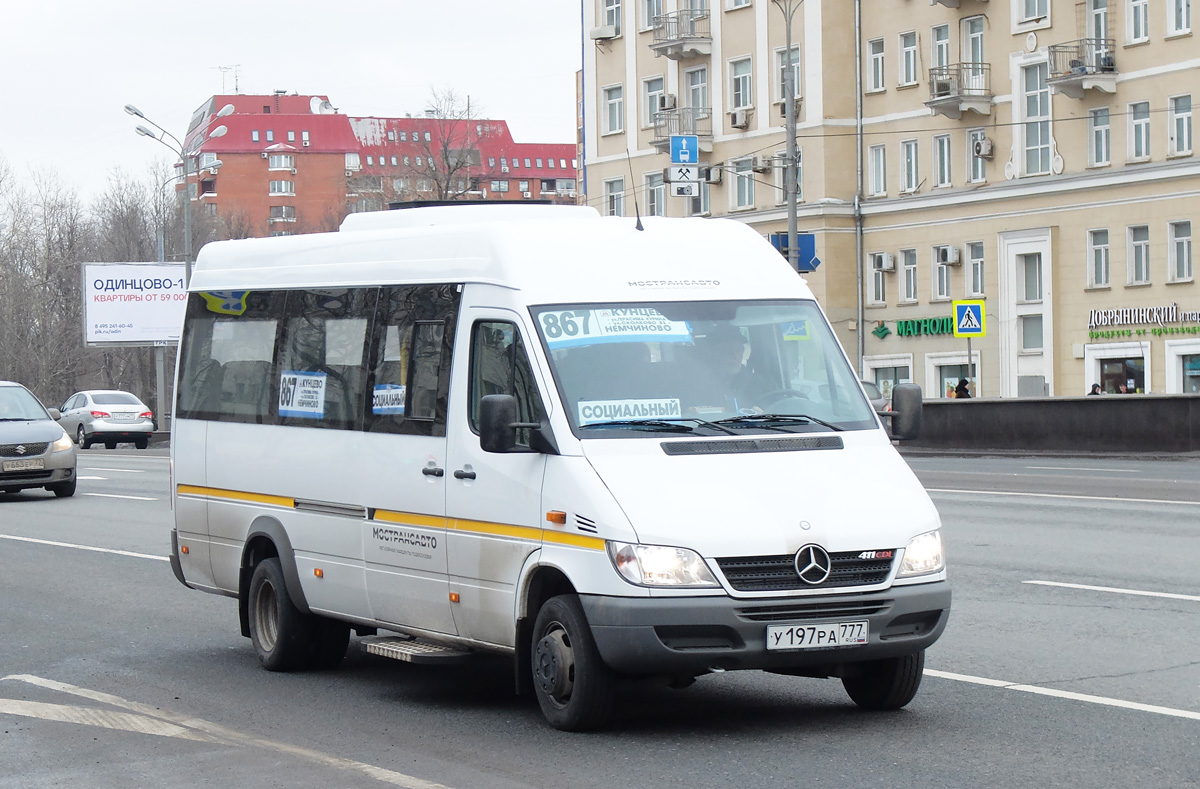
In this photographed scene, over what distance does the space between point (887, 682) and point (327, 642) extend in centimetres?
342

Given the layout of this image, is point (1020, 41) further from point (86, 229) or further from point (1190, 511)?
point (86, 229)

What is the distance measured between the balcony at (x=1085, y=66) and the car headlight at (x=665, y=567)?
139 ft

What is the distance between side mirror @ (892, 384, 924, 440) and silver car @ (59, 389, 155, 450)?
147 ft

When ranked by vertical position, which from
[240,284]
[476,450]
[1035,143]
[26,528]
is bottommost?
[26,528]

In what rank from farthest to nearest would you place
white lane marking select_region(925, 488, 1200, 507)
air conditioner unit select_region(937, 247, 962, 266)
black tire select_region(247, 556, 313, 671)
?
air conditioner unit select_region(937, 247, 962, 266) → white lane marking select_region(925, 488, 1200, 507) → black tire select_region(247, 556, 313, 671)

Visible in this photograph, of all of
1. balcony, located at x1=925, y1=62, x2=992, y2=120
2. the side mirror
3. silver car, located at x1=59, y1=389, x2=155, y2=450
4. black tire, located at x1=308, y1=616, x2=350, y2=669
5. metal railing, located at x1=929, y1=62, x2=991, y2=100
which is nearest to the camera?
the side mirror

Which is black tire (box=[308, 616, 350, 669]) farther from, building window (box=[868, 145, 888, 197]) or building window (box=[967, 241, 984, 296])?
building window (box=[868, 145, 888, 197])

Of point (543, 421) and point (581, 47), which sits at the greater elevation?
point (581, 47)

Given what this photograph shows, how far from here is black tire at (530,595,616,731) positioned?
737 cm

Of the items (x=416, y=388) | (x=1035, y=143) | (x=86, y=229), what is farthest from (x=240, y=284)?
(x=86, y=229)

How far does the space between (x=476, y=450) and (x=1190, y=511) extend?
1227cm

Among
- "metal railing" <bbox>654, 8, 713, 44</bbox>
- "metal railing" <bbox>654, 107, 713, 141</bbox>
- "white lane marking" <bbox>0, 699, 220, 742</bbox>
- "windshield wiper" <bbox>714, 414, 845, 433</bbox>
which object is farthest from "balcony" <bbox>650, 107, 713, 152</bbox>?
"windshield wiper" <bbox>714, 414, 845, 433</bbox>

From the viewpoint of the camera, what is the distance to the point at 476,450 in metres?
8.16

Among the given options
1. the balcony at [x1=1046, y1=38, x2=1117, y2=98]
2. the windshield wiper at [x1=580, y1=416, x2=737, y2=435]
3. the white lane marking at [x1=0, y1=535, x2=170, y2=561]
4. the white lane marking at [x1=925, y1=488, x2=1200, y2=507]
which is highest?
the balcony at [x1=1046, y1=38, x2=1117, y2=98]
